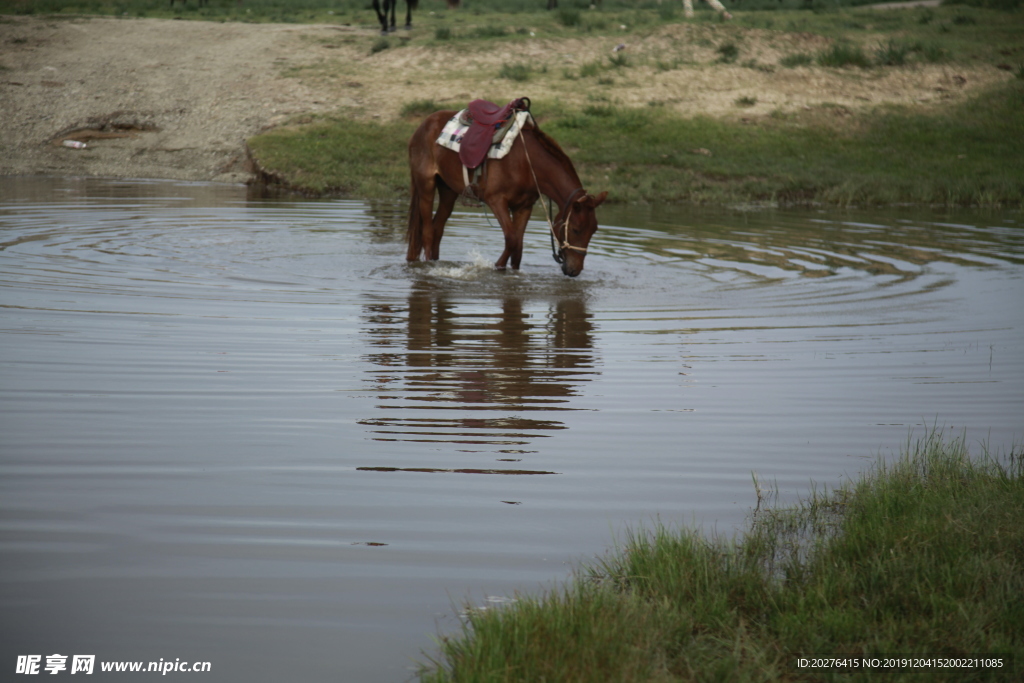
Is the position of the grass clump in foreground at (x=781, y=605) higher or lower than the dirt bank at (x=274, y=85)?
lower

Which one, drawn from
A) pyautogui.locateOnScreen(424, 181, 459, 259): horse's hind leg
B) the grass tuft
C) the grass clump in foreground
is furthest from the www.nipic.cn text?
the grass tuft

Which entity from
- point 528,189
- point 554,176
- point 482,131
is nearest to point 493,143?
point 482,131

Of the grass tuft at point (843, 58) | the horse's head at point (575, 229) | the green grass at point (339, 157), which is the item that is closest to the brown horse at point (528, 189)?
the horse's head at point (575, 229)

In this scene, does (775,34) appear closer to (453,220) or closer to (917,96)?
(917,96)

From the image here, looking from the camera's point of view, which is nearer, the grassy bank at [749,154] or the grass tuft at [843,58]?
the grassy bank at [749,154]

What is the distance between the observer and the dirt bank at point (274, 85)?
25.5m

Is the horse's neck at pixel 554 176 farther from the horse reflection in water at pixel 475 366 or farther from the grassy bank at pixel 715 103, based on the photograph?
the grassy bank at pixel 715 103

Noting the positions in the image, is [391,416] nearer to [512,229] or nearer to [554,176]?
[512,229]

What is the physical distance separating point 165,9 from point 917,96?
33668 millimetres

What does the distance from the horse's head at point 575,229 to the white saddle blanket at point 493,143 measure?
0.93 m

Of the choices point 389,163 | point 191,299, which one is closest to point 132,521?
point 191,299

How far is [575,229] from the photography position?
10688 mm

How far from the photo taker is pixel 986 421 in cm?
562

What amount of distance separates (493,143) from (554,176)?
76 cm
